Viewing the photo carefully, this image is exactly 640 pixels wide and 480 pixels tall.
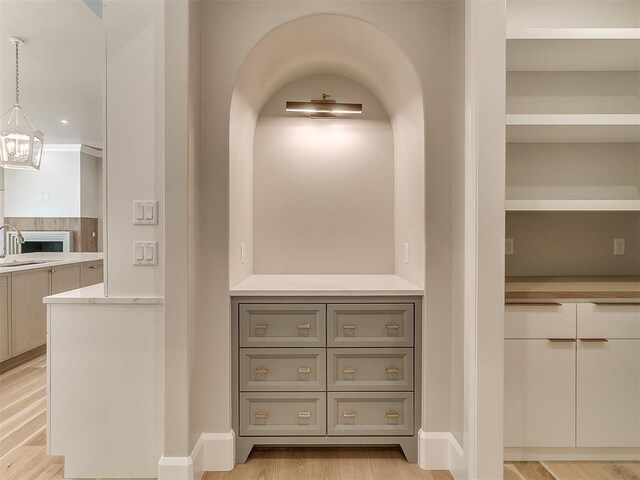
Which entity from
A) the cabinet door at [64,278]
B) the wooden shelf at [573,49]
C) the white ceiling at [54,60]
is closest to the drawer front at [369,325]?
the wooden shelf at [573,49]

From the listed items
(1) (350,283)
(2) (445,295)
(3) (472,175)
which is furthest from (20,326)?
(3) (472,175)

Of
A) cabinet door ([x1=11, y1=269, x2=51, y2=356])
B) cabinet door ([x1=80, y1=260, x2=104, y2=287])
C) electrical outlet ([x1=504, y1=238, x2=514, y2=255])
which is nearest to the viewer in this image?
electrical outlet ([x1=504, y1=238, x2=514, y2=255])

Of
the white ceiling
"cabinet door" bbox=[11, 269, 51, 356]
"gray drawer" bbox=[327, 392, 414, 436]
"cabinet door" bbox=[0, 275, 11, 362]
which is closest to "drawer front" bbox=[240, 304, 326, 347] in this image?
"gray drawer" bbox=[327, 392, 414, 436]

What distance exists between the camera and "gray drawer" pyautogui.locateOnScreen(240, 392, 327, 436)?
225 cm

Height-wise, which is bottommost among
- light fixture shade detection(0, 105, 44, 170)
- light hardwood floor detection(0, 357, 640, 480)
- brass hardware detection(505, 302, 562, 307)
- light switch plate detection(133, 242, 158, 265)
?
light hardwood floor detection(0, 357, 640, 480)

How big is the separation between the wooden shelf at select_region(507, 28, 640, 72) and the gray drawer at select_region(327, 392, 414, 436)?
194 centimetres

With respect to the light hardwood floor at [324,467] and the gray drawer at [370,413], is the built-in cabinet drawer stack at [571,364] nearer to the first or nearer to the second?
the light hardwood floor at [324,467]

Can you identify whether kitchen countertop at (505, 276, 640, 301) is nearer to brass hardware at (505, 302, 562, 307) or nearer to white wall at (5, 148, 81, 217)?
brass hardware at (505, 302, 562, 307)

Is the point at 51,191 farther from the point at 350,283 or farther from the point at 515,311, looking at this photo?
the point at 515,311

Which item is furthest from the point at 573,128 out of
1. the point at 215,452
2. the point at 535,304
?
the point at 215,452

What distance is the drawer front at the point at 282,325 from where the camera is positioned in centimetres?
225

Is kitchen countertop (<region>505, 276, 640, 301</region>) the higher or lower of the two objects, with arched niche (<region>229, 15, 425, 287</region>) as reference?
lower

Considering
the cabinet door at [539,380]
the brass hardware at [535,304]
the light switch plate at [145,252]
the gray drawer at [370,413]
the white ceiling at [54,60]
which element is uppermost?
the white ceiling at [54,60]

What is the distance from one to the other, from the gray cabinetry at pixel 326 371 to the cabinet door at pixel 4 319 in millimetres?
2895
